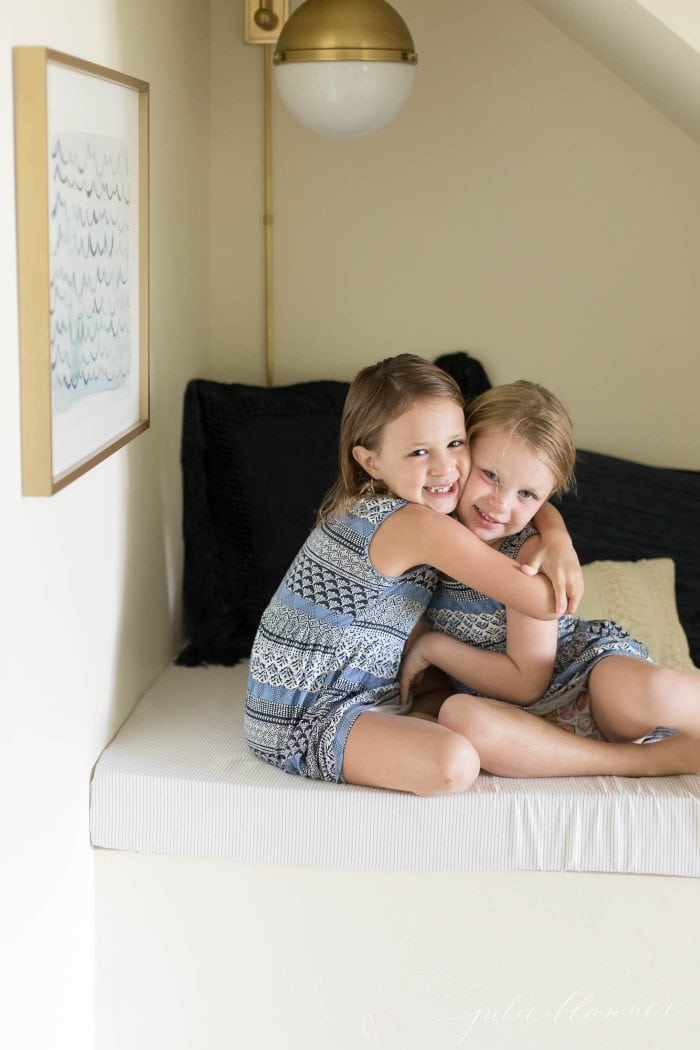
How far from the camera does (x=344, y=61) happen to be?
1893 mm

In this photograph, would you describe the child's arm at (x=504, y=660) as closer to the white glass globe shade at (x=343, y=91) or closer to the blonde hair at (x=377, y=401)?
the blonde hair at (x=377, y=401)

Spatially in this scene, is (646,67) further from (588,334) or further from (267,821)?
(267,821)

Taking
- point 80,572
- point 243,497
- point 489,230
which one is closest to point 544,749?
point 80,572

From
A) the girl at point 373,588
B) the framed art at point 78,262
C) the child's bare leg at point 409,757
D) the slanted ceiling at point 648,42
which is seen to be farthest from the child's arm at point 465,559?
the slanted ceiling at point 648,42

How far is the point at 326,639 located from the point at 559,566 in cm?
37

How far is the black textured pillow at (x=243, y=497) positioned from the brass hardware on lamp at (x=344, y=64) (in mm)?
580

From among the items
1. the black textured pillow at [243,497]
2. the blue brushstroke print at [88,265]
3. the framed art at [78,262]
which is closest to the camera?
the framed art at [78,262]

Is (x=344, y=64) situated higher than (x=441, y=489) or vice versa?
(x=344, y=64)

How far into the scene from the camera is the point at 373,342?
2557 millimetres

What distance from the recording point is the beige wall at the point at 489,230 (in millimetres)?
2438

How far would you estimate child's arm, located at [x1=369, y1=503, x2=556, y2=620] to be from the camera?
1.77 metres

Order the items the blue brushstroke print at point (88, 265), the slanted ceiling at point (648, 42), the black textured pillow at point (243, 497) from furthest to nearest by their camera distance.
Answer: the black textured pillow at point (243, 497) < the slanted ceiling at point (648, 42) < the blue brushstroke print at point (88, 265)

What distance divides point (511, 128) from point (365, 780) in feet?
4.64

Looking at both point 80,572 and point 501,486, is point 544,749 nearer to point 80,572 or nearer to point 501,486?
point 501,486
